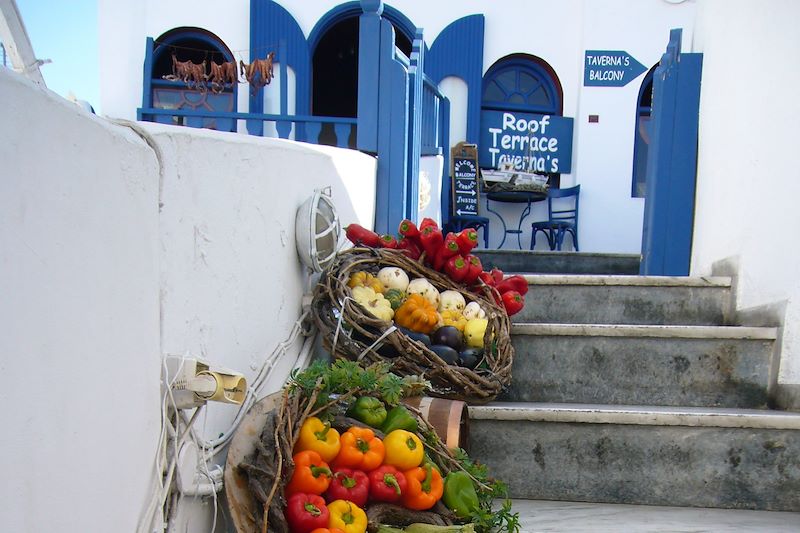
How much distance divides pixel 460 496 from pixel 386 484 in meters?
0.23

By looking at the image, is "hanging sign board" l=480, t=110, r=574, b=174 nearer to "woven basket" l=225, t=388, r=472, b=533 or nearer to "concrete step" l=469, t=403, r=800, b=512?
"concrete step" l=469, t=403, r=800, b=512

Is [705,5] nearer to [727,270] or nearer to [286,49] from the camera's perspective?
[727,270]

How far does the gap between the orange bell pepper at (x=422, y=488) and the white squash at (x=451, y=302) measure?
0.93m

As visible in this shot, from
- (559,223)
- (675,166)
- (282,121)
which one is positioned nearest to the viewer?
(675,166)

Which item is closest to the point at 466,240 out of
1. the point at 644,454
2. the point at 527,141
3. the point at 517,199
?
the point at 644,454

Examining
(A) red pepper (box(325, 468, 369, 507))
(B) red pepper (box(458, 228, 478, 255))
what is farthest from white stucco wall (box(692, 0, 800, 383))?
(A) red pepper (box(325, 468, 369, 507))

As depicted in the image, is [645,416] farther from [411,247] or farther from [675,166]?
[675,166]

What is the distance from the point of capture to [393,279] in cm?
244

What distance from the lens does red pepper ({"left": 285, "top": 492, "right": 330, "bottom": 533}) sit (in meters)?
1.34

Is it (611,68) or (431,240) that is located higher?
(611,68)

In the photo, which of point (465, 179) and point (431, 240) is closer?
point (431, 240)

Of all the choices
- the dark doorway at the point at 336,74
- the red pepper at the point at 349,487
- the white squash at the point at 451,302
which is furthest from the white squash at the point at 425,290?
the dark doorway at the point at 336,74

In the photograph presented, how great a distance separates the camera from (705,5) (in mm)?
3047

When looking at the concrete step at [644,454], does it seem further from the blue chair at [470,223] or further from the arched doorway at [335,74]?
the arched doorway at [335,74]
